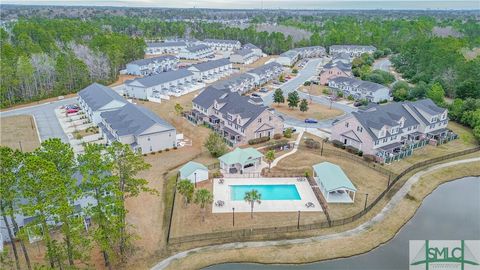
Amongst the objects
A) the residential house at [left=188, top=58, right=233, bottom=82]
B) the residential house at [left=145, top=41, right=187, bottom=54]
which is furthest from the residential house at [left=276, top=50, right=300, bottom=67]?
the residential house at [left=145, top=41, right=187, bottom=54]

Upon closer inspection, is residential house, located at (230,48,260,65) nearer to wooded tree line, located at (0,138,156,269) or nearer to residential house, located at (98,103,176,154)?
residential house, located at (98,103,176,154)

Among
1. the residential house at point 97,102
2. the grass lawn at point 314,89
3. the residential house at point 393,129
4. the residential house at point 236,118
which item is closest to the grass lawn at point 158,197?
the residential house at point 236,118

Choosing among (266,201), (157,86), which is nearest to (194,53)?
(157,86)

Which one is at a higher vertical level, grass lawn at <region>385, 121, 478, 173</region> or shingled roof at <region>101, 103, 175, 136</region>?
shingled roof at <region>101, 103, 175, 136</region>

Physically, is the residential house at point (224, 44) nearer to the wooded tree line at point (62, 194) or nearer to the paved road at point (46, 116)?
the paved road at point (46, 116)

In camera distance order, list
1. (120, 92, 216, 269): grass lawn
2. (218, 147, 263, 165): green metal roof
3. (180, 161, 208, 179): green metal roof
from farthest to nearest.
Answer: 1. (218, 147, 263, 165): green metal roof
2. (180, 161, 208, 179): green metal roof
3. (120, 92, 216, 269): grass lawn
